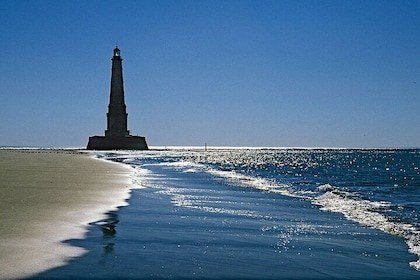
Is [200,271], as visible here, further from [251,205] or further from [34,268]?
[251,205]

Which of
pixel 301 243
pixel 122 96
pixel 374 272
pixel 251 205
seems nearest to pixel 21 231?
pixel 301 243

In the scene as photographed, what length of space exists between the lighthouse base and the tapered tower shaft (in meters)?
2.00

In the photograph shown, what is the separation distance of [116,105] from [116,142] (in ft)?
30.0

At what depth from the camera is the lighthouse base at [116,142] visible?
118 m

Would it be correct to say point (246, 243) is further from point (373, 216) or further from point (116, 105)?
point (116, 105)

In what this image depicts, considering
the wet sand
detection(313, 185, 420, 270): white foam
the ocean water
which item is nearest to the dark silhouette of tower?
the wet sand

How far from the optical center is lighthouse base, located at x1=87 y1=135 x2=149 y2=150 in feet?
385

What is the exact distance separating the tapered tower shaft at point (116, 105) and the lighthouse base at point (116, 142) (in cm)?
200

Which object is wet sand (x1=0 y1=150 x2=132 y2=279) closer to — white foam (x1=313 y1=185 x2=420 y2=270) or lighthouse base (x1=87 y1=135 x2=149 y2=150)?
white foam (x1=313 y1=185 x2=420 y2=270)

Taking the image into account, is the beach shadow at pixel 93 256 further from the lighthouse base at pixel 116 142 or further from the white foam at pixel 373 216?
the lighthouse base at pixel 116 142

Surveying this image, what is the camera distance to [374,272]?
7.25m

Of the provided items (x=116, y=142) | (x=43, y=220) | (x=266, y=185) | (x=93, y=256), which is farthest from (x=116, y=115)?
(x=93, y=256)

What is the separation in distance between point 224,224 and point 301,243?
243 cm

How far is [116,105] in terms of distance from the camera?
374 feet
